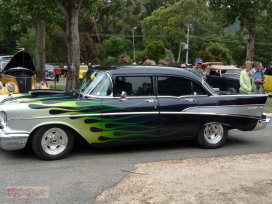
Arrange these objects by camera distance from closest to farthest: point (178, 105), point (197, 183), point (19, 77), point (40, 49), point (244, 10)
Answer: point (197, 183), point (178, 105), point (19, 77), point (40, 49), point (244, 10)

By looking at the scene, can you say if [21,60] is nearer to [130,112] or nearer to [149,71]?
[149,71]

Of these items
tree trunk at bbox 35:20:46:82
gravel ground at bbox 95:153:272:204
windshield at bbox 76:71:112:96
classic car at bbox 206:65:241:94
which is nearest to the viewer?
gravel ground at bbox 95:153:272:204

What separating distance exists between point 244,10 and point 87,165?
18.1 m

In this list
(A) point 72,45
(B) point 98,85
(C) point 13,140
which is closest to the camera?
(C) point 13,140

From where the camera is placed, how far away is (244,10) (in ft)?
71.3

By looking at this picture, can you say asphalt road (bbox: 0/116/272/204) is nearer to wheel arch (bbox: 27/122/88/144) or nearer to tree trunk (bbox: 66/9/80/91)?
wheel arch (bbox: 27/122/88/144)

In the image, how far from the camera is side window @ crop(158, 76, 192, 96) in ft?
23.6

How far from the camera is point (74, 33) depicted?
41.1 ft

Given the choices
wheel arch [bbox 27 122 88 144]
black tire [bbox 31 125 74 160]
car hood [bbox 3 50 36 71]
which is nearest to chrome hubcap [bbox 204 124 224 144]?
wheel arch [bbox 27 122 88 144]

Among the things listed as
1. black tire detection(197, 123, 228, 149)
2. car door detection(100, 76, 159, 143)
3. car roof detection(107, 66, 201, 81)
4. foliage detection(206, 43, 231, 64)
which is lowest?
black tire detection(197, 123, 228, 149)

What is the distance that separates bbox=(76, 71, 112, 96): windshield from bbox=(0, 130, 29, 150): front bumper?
4.65 feet

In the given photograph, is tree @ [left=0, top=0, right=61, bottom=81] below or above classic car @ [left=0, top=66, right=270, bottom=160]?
above

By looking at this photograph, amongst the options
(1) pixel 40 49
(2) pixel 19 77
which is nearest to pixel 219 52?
(1) pixel 40 49

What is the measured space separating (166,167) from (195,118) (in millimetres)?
1476
